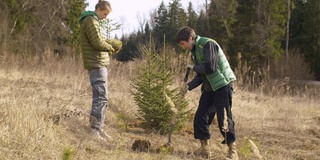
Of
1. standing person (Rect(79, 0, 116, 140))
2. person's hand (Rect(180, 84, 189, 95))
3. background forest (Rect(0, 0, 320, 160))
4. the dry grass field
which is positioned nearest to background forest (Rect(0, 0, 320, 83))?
background forest (Rect(0, 0, 320, 160))

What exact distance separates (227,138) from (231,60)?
19399 millimetres

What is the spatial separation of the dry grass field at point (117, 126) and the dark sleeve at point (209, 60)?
99 centimetres

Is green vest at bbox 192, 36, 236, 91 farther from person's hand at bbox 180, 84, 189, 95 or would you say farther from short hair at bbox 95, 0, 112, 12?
short hair at bbox 95, 0, 112, 12

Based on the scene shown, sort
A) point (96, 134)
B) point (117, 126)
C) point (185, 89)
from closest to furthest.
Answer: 1. point (185, 89)
2. point (96, 134)
3. point (117, 126)

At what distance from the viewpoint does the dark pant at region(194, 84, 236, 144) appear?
4270mm

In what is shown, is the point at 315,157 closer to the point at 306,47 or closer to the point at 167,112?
the point at 167,112

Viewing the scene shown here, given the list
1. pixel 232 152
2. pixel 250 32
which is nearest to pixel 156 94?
pixel 232 152

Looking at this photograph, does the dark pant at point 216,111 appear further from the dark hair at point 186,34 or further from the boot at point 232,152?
the dark hair at point 186,34

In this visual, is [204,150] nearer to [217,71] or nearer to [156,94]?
[217,71]

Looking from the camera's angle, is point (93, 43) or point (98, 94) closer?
point (93, 43)

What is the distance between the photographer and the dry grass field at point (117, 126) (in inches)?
147

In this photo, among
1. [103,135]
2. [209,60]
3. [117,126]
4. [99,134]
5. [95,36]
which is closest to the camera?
[209,60]

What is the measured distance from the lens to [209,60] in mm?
4098

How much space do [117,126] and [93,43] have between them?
1792 millimetres
